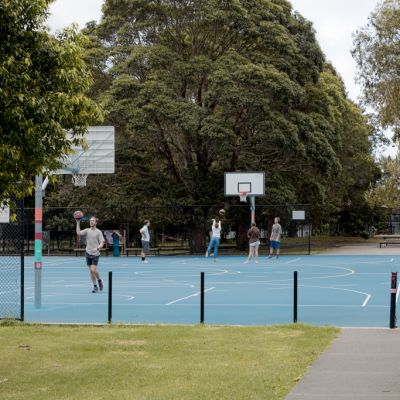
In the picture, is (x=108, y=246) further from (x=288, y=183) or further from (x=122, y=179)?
(x=288, y=183)

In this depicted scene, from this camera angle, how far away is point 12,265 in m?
31.5

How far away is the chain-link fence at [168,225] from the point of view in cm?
4319

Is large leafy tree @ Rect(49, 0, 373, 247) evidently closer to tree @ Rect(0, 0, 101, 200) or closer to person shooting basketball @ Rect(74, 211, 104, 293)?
person shooting basketball @ Rect(74, 211, 104, 293)

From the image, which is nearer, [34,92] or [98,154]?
[34,92]

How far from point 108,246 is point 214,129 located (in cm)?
1027

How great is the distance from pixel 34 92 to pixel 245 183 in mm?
31142

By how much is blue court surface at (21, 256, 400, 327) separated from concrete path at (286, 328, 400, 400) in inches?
109

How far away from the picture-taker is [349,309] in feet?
55.3

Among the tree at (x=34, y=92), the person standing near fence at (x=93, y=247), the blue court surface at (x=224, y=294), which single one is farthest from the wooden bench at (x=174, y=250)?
the tree at (x=34, y=92)

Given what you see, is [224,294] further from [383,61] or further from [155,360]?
[383,61]

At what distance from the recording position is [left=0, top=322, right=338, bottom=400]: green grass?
843 centimetres

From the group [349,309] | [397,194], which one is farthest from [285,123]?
[349,309]

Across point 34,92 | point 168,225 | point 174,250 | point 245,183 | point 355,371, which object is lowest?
point 355,371

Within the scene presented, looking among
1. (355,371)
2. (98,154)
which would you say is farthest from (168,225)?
(355,371)
